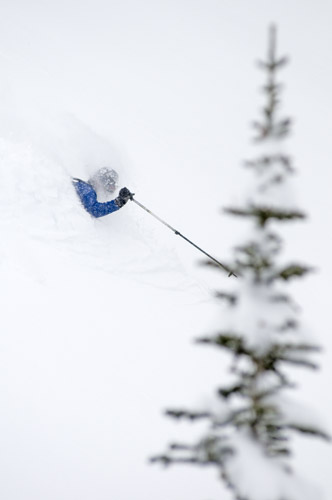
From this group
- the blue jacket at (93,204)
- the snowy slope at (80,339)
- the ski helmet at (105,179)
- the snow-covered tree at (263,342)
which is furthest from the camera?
the ski helmet at (105,179)

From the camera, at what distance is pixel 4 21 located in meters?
18.5

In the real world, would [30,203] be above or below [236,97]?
below

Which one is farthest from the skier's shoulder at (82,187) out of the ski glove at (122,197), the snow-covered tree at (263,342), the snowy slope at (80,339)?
the snow-covered tree at (263,342)

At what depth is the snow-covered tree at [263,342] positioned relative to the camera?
212 centimetres

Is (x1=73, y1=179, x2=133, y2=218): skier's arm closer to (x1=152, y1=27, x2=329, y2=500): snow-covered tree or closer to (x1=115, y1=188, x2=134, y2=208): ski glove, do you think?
(x1=115, y1=188, x2=134, y2=208): ski glove

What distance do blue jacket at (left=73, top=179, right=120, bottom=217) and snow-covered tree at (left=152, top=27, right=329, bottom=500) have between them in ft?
20.6

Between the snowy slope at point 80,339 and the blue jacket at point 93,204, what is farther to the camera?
the blue jacket at point 93,204

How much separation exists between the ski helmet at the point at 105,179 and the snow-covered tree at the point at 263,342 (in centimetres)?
760

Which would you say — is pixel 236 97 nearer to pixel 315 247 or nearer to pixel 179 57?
pixel 179 57

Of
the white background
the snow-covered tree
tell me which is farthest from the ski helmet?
the snow-covered tree

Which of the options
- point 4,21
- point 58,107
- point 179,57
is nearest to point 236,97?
point 179,57

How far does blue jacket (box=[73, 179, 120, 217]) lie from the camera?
8312mm

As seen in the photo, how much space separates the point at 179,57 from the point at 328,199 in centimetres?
1520

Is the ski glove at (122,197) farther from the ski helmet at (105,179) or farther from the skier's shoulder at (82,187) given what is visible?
the ski helmet at (105,179)
